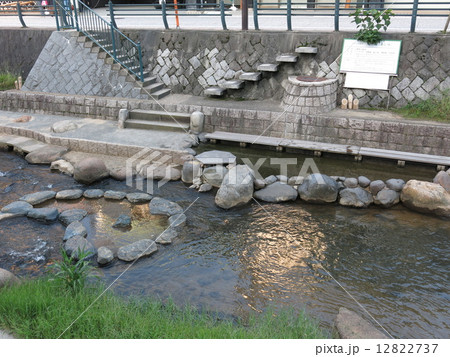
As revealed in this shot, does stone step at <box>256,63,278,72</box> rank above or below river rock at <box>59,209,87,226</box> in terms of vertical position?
above

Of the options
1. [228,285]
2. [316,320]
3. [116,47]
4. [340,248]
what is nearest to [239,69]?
[116,47]

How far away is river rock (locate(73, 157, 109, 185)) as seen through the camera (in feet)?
31.6

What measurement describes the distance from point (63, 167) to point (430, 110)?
29.4ft

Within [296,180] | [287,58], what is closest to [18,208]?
[296,180]

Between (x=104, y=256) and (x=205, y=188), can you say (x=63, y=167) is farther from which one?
(x=104, y=256)

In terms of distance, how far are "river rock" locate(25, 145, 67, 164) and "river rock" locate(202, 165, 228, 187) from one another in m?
3.98

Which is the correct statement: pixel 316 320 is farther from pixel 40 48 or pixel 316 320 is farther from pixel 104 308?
pixel 40 48

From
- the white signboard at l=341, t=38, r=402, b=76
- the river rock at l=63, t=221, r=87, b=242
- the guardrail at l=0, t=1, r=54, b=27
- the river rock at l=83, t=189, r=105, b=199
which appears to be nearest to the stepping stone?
the white signboard at l=341, t=38, r=402, b=76

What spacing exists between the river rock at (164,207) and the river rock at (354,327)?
3.94 metres

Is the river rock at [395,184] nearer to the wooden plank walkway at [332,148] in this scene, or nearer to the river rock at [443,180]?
the river rock at [443,180]

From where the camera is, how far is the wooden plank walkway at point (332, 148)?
9727 millimetres

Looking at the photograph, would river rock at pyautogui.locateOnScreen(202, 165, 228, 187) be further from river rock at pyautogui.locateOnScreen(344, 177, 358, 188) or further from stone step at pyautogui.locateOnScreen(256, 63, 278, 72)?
stone step at pyautogui.locateOnScreen(256, 63, 278, 72)

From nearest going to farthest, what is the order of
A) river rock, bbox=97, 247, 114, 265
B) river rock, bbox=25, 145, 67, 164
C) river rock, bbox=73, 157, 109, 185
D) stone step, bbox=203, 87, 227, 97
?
1. river rock, bbox=97, 247, 114, 265
2. river rock, bbox=73, 157, 109, 185
3. river rock, bbox=25, 145, 67, 164
4. stone step, bbox=203, 87, 227, 97

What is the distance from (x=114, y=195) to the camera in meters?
9.09
